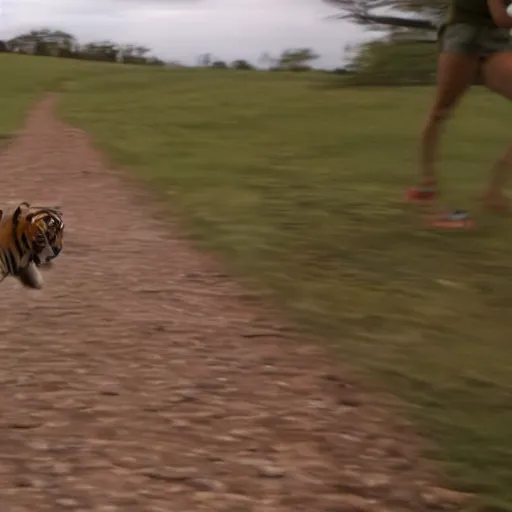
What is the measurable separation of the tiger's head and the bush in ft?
56.2

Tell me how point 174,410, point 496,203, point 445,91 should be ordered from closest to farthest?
1. point 174,410
2. point 445,91
3. point 496,203

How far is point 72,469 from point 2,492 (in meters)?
0.23

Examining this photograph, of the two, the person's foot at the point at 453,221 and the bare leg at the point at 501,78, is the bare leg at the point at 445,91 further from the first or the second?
the person's foot at the point at 453,221

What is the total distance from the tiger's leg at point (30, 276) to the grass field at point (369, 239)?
45.7 inches

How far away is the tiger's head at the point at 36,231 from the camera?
362cm

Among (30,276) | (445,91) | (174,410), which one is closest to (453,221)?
(445,91)

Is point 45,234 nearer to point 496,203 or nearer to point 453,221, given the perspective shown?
point 453,221

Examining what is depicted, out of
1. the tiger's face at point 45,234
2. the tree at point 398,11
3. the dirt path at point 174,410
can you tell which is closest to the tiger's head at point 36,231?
the tiger's face at point 45,234

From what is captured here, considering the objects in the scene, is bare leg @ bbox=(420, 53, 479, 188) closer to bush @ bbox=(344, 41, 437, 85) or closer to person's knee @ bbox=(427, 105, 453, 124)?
person's knee @ bbox=(427, 105, 453, 124)

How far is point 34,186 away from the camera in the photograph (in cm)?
820

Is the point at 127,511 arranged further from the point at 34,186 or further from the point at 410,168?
the point at 410,168

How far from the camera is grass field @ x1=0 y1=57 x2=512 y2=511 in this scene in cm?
347

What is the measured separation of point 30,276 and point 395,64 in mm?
18073

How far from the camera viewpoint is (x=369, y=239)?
5809mm
